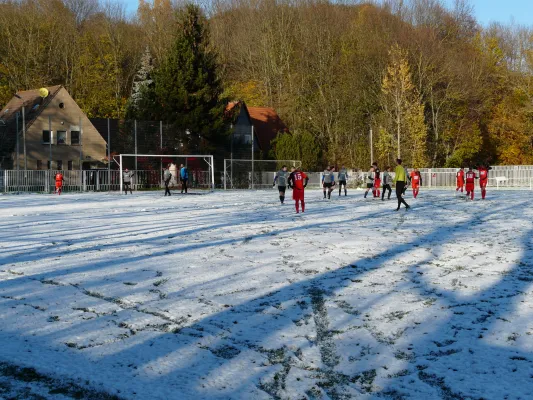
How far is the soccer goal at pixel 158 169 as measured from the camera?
1586 inches

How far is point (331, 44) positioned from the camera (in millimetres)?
55625

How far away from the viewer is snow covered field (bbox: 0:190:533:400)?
4609mm

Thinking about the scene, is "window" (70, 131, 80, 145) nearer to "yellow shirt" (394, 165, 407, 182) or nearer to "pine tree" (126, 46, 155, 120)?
"pine tree" (126, 46, 155, 120)

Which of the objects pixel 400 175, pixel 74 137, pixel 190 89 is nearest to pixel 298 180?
pixel 400 175

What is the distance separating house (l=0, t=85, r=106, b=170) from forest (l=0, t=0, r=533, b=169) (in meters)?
4.93

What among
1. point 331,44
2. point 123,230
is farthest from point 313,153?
point 123,230

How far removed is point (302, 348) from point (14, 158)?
41435 mm

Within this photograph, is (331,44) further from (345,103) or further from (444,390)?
(444,390)

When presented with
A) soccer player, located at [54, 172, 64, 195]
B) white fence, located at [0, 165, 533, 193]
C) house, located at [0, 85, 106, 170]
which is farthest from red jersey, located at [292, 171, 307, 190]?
house, located at [0, 85, 106, 170]

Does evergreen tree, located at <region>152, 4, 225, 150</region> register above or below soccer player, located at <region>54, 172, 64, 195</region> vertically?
above

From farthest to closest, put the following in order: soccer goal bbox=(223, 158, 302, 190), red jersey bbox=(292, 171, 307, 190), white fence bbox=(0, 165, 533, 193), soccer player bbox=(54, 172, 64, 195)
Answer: soccer goal bbox=(223, 158, 302, 190), white fence bbox=(0, 165, 533, 193), soccer player bbox=(54, 172, 64, 195), red jersey bbox=(292, 171, 307, 190)

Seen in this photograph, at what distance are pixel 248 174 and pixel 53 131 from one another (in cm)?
1512

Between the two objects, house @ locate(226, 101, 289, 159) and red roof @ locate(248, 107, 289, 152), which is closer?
house @ locate(226, 101, 289, 159)

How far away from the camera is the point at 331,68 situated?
55.6 metres
